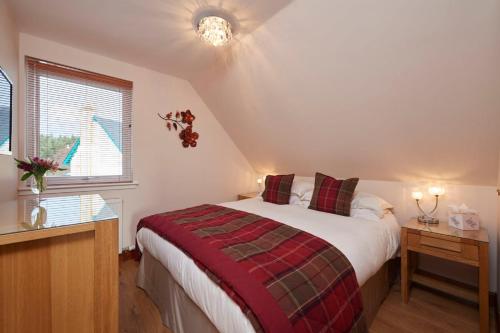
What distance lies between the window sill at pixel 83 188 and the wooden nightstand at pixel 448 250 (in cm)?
298

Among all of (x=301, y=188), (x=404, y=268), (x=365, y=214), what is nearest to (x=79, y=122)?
(x=301, y=188)

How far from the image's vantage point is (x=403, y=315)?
5.68 ft

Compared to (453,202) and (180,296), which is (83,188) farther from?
(453,202)

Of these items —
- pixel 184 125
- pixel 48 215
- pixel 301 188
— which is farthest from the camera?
pixel 184 125

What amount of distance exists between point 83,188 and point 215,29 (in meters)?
2.10

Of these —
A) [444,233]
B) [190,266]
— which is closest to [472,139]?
[444,233]

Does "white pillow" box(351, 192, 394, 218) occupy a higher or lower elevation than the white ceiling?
lower

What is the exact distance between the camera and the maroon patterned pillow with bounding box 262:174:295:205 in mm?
2750

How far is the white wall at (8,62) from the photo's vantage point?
1.46 meters

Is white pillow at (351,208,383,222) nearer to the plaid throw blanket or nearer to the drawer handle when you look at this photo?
the drawer handle

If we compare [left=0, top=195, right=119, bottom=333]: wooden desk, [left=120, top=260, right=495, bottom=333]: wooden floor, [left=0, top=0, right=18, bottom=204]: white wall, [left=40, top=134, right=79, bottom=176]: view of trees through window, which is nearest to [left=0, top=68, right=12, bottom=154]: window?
[left=0, top=0, right=18, bottom=204]: white wall

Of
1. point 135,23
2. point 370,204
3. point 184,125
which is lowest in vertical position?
point 370,204

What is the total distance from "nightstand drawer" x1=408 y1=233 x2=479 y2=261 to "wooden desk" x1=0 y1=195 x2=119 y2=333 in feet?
7.47

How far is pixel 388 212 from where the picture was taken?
7.63 feet
